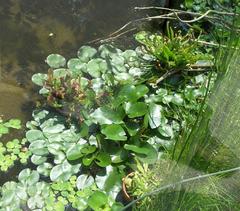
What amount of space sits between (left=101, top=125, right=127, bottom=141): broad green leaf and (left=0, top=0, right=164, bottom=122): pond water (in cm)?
63

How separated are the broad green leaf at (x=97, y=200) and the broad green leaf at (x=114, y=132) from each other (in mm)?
364

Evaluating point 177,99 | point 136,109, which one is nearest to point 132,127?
point 136,109

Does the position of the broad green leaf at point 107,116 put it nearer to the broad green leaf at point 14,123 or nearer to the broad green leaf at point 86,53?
the broad green leaf at point 14,123

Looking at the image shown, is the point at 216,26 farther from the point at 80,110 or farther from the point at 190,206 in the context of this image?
the point at 190,206

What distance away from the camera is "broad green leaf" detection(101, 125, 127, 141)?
9.50 ft

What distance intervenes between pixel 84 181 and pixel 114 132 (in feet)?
1.12

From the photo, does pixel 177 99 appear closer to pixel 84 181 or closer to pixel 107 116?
pixel 107 116

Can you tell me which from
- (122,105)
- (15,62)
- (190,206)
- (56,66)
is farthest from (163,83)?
(190,206)

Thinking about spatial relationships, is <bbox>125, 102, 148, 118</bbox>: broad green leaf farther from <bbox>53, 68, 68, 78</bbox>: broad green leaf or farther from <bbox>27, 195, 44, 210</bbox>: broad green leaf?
<bbox>27, 195, 44, 210</bbox>: broad green leaf

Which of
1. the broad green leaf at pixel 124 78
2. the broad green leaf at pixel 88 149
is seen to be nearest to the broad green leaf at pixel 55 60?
the broad green leaf at pixel 124 78

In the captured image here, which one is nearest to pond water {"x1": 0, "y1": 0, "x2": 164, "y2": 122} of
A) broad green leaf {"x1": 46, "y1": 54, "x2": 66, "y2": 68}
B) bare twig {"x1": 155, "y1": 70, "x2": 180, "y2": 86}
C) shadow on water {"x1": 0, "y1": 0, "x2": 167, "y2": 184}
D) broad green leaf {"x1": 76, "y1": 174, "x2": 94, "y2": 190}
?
shadow on water {"x1": 0, "y1": 0, "x2": 167, "y2": 184}

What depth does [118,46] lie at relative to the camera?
12.7ft

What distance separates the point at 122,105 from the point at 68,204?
693 mm

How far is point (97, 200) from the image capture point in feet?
8.75
